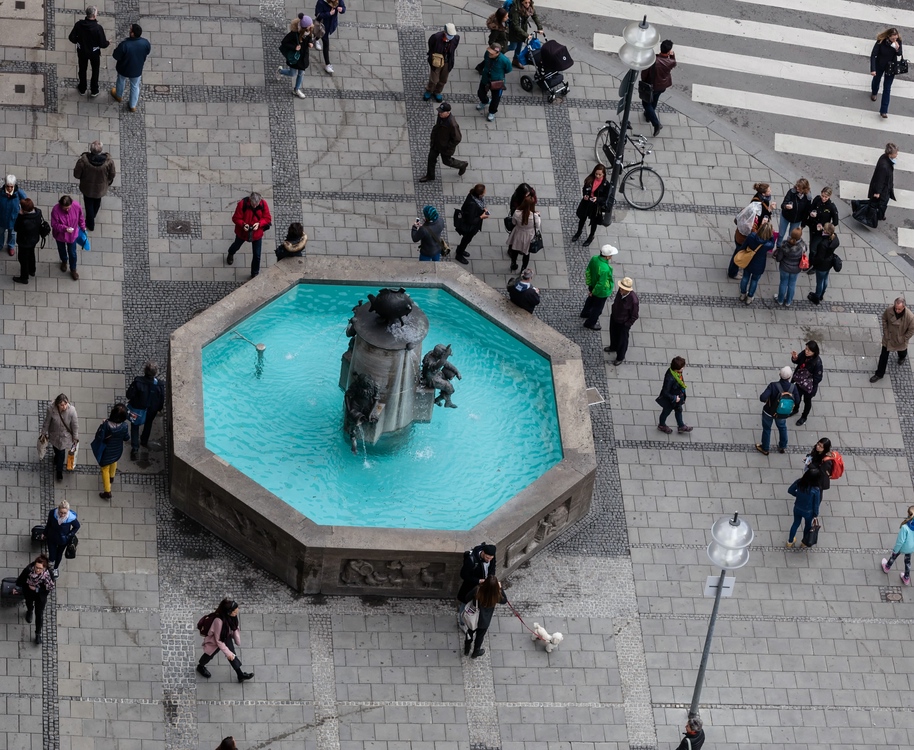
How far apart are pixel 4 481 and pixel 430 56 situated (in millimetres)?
10817

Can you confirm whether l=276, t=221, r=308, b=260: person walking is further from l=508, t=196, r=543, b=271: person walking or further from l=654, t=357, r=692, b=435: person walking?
l=654, t=357, r=692, b=435: person walking

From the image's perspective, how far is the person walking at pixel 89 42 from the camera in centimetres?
3456

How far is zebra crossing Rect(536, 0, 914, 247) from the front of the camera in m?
37.2

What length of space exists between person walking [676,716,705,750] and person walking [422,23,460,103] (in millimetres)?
13132

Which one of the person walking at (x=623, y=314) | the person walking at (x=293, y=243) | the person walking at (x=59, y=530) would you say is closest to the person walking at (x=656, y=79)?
the person walking at (x=623, y=314)

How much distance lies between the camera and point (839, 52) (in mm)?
39062

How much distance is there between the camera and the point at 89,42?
34656 millimetres

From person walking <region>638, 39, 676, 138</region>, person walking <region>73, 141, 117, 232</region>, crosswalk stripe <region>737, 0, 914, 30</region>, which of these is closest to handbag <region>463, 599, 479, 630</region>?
person walking <region>73, 141, 117, 232</region>

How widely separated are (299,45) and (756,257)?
839 cm

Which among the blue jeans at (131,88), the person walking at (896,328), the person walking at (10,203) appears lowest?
the person walking at (896,328)

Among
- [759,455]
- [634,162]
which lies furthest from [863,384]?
[634,162]

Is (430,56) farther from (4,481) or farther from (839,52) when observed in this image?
(4,481)

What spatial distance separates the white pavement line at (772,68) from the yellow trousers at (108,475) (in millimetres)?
13310

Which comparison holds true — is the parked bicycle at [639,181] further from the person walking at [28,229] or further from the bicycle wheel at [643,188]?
the person walking at [28,229]
